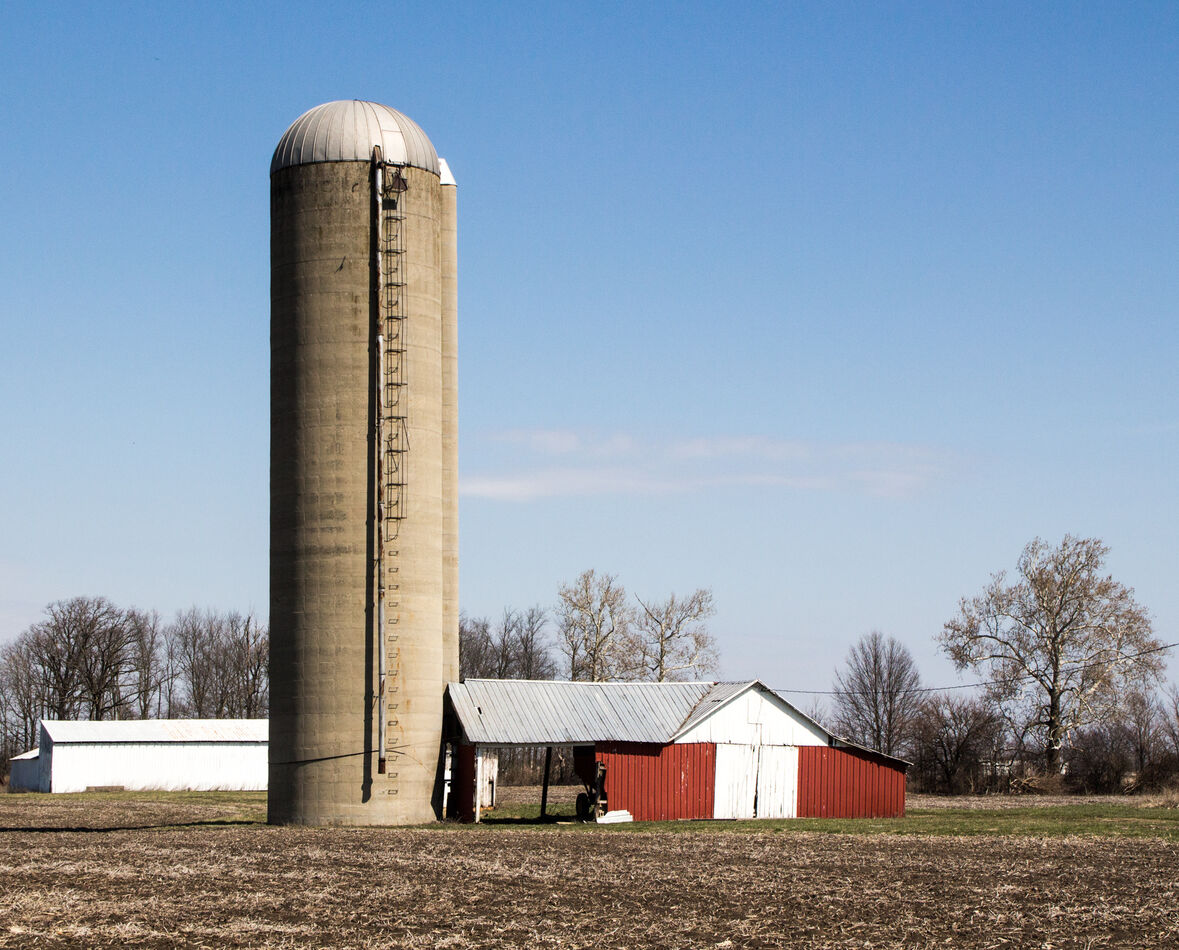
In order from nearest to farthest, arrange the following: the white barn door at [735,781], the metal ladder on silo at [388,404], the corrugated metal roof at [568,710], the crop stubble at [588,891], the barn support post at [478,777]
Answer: the crop stubble at [588,891], the metal ladder on silo at [388,404], the barn support post at [478,777], the corrugated metal roof at [568,710], the white barn door at [735,781]

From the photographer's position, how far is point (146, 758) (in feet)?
256

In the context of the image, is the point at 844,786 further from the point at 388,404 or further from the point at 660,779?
the point at 388,404

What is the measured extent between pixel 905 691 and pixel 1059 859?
2935 inches

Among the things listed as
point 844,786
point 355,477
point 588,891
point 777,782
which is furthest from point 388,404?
point 588,891

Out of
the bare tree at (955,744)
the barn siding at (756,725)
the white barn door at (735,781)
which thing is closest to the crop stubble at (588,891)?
the white barn door at (735,781)

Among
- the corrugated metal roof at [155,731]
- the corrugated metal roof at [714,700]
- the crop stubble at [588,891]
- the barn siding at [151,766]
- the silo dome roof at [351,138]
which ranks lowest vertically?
the barn siding at [151,766]

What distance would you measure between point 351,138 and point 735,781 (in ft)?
73.2

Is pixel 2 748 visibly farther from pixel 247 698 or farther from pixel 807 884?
pixel 807 884

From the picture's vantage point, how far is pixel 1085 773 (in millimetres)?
73500

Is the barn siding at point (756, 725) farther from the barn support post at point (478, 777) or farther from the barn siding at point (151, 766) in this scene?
the barn siding at point (151, 766)

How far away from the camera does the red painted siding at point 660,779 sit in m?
41.5

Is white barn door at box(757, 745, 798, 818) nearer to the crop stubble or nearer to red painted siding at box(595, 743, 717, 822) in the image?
red painted siding at box(595, 743, 717, 822)

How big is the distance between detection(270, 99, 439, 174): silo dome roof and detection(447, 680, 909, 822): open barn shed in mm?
15717

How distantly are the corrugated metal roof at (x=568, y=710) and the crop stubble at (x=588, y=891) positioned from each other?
5.60m
